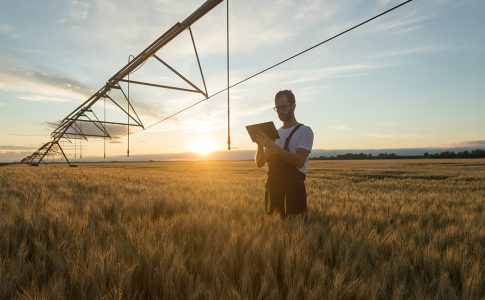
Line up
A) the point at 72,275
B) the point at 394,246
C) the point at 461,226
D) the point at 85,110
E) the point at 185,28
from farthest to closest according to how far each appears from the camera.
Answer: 1. the point at 85,110
2. the point at 185,28
3. the point at 461,226
4. the point at 394,246
5. the point at 72,275

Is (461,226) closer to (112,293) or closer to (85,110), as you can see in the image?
(112,293)

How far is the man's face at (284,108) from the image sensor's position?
170 inches

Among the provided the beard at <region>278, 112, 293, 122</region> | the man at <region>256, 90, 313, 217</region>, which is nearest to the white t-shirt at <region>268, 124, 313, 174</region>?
the man at <region>256, 90, 313, 217</region>

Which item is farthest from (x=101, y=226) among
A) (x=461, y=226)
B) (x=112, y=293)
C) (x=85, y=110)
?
(x=85, y=110)

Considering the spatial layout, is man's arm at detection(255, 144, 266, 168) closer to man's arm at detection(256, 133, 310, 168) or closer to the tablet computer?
the tablet computer

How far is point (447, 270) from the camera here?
2.56 m

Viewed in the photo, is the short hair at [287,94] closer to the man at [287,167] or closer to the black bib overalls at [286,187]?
the man at [287,167]

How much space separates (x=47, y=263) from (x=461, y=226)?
516 centimetres

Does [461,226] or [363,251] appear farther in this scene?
[461,226]

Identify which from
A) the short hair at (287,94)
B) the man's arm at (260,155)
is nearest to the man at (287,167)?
the short hair at (287,94)

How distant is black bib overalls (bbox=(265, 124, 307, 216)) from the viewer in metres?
4.36

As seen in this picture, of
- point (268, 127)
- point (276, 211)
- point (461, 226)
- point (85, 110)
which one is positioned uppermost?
point (85, 110)

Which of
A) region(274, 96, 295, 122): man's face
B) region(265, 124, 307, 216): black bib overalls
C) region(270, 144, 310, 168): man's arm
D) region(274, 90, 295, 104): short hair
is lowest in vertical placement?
region(265, 124, 307, 216): black bib overalls

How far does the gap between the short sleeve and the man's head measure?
0.31 meters
